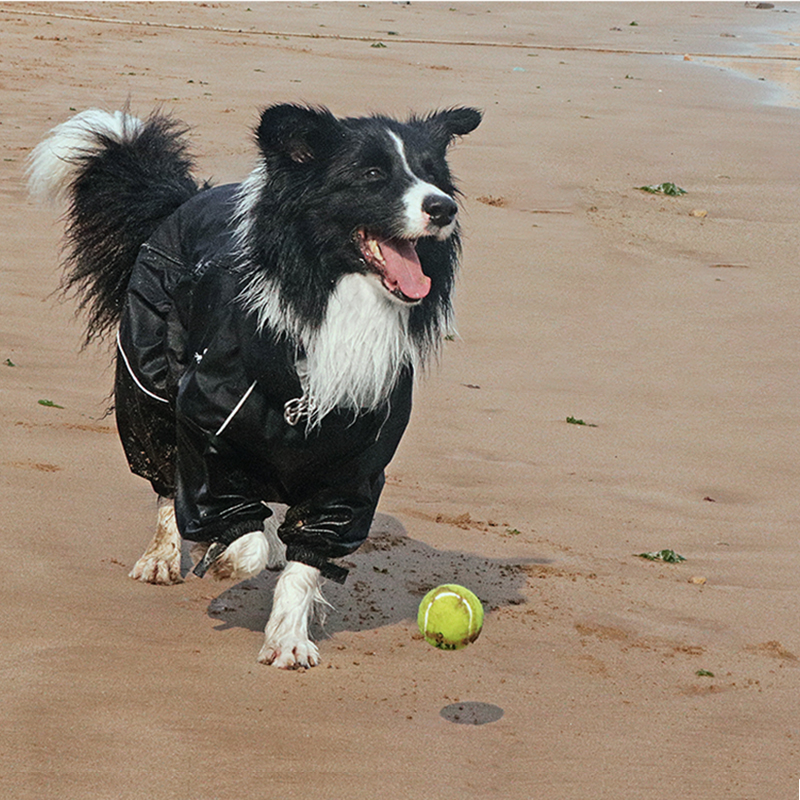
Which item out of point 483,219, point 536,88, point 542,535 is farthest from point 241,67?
point 542,535

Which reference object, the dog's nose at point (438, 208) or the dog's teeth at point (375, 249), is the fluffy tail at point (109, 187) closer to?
the dog's teeth at point (375, 249)

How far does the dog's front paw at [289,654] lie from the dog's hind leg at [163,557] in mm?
751

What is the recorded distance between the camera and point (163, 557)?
4.64 m

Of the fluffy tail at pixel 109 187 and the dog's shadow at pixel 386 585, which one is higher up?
the fluffy tail at pixel 109 187

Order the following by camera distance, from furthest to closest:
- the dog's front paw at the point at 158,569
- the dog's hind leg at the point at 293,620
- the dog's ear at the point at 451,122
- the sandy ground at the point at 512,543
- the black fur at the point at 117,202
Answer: the black fur at the point at 117,202 < the dog's front paw at the point at 158,569 < the dog's ear at the point at 451,122 < the dog's hind leg at the point at 293,620 < the sandy ground at the point at 512,543

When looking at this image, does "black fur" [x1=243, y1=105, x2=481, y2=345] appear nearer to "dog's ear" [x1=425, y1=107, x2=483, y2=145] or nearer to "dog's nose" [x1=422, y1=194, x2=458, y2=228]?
"dog's nose" [x1=422, y1=194, x2=458, y2=228]

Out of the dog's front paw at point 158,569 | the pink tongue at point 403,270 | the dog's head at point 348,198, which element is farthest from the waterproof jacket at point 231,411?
the dog's front paw at point 158,569

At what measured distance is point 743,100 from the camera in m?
17.8

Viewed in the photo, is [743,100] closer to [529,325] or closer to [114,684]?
[529,325]

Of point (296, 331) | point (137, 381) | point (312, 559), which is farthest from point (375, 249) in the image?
point (137, 381)

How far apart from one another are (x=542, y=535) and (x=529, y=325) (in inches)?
127

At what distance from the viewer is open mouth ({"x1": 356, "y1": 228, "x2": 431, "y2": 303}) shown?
12.3ft

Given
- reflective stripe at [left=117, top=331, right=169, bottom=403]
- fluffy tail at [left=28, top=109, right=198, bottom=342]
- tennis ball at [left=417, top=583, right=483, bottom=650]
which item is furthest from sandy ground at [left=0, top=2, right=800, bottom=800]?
fluffy tail at [left=28, top=109, right=198, bottom=342]

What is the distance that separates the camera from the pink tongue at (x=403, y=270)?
373 cm
